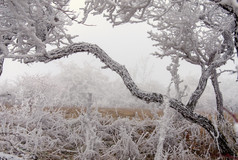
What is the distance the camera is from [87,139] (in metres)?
2.49

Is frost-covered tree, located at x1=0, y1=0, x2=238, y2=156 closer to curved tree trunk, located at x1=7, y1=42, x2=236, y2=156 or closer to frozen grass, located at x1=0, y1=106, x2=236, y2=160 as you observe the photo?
curved tree trunk, located at x1=7, y1=42, x2=236, y2=156

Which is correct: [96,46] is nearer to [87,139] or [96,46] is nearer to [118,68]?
[118,68]

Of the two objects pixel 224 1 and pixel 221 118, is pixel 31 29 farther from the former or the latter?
pixel 221 118

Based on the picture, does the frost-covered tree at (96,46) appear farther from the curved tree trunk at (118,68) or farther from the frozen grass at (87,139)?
the frozen grass at (87,139)

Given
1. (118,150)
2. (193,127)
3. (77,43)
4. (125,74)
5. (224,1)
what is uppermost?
(224,1)

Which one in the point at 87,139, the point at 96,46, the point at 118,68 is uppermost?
the point at 96,46

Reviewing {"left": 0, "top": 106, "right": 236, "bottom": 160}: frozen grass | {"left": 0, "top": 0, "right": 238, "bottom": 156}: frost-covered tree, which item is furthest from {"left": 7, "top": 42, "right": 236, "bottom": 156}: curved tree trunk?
{"left": 0, "top": 106, "right": 236, "bottom": 160}: frozen grass

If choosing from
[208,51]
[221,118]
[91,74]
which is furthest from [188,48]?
[91,74]

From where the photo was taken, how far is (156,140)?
10.8ft

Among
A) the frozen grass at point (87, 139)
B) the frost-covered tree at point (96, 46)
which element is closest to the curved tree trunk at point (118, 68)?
the frost-covered tree at point (96, 46)

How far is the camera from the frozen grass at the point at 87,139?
2.58 metres

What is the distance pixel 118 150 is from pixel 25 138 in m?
1.15

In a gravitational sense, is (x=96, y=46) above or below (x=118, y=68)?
above

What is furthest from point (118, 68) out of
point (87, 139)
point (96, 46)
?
point (87, 139)
